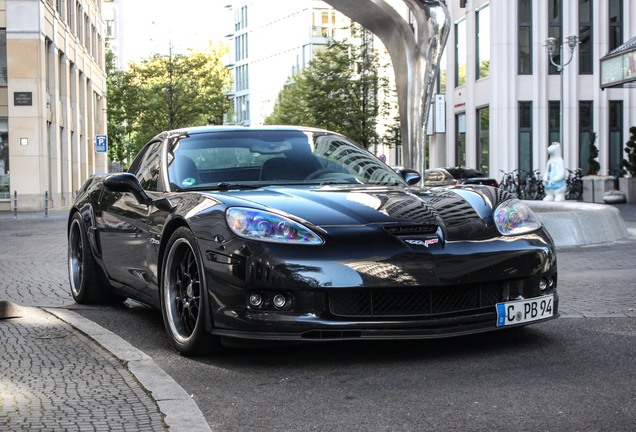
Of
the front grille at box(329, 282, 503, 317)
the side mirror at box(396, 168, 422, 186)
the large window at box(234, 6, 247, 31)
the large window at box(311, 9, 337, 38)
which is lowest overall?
the front grille at box(329, 282, 503, 317)

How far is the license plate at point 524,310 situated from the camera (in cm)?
443

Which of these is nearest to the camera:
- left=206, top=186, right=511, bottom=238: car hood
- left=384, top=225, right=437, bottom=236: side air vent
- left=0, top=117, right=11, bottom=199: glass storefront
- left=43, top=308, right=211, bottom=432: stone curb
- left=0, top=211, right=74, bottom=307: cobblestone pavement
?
left=43, top=308, right=211, bottom=432: stone curb

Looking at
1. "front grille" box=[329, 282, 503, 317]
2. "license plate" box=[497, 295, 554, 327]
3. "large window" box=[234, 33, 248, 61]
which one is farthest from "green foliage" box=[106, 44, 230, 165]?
"large window" box=[234, 33, 248, 61]

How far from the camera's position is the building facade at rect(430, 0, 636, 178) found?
36250 mm

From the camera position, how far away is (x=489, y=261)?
4.35 m

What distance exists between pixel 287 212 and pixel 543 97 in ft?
111

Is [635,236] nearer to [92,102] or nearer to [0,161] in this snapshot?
[0,161]

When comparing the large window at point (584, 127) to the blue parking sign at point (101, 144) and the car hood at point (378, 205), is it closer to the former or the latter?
the blue parking sign at point (101, 144)

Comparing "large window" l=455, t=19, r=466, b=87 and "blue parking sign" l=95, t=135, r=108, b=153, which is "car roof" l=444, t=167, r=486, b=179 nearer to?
"large window" l=455, t=19, r=466, b=87

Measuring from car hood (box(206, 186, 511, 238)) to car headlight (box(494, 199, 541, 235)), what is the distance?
2.1 inches

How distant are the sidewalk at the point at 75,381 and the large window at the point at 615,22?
34.3 meters

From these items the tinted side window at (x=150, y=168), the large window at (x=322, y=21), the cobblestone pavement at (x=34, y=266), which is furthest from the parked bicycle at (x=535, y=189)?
the large window at (x=322, y=21)

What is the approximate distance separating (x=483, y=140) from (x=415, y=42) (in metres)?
24.8

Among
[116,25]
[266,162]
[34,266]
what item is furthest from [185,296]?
[116,25]
